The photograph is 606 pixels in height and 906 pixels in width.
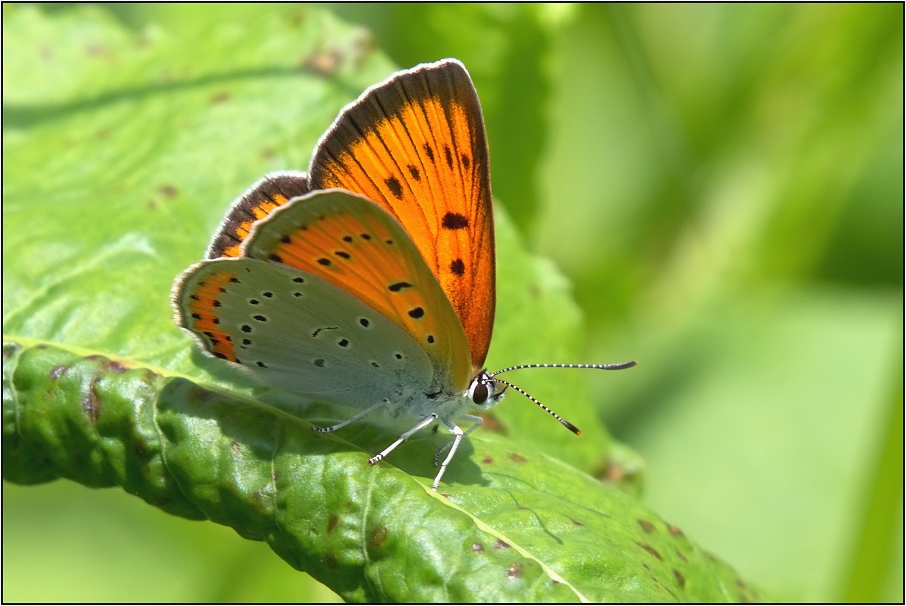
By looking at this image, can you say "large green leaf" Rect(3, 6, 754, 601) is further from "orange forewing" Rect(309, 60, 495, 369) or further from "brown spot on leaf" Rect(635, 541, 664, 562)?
"orange forewing" Rect(309, 60, 495, 369)

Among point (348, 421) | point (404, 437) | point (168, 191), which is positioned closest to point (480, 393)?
point (404, 437)

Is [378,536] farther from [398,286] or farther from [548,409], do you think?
[548,409]

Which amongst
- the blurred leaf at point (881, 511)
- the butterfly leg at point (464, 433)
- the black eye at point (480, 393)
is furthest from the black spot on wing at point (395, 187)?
the blurred leaf at point (881, 511)

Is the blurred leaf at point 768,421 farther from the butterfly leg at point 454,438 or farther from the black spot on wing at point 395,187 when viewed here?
the black spot on wing at point 395,187

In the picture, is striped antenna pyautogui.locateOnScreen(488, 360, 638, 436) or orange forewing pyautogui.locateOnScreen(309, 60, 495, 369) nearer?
orange forewing pyautogui.locateOnScreen(309, 60, 495, 369)

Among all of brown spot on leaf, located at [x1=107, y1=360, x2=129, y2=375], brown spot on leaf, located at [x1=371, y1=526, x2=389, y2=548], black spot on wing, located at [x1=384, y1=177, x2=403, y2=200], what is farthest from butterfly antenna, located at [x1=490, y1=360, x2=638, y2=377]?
brown spot on leaf, located at [x1=107, y1=360, x2=129, y2=375]

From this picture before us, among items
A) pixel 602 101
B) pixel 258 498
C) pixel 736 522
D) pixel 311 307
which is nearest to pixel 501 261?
pixel 311 307

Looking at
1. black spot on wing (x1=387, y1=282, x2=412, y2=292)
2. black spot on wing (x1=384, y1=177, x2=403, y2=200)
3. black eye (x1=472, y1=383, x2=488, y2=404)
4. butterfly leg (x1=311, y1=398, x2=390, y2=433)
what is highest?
black spot on wing (x1=384, y1=177, x2=403, y2=200)

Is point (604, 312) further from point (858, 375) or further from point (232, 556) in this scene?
point (232, 556)
